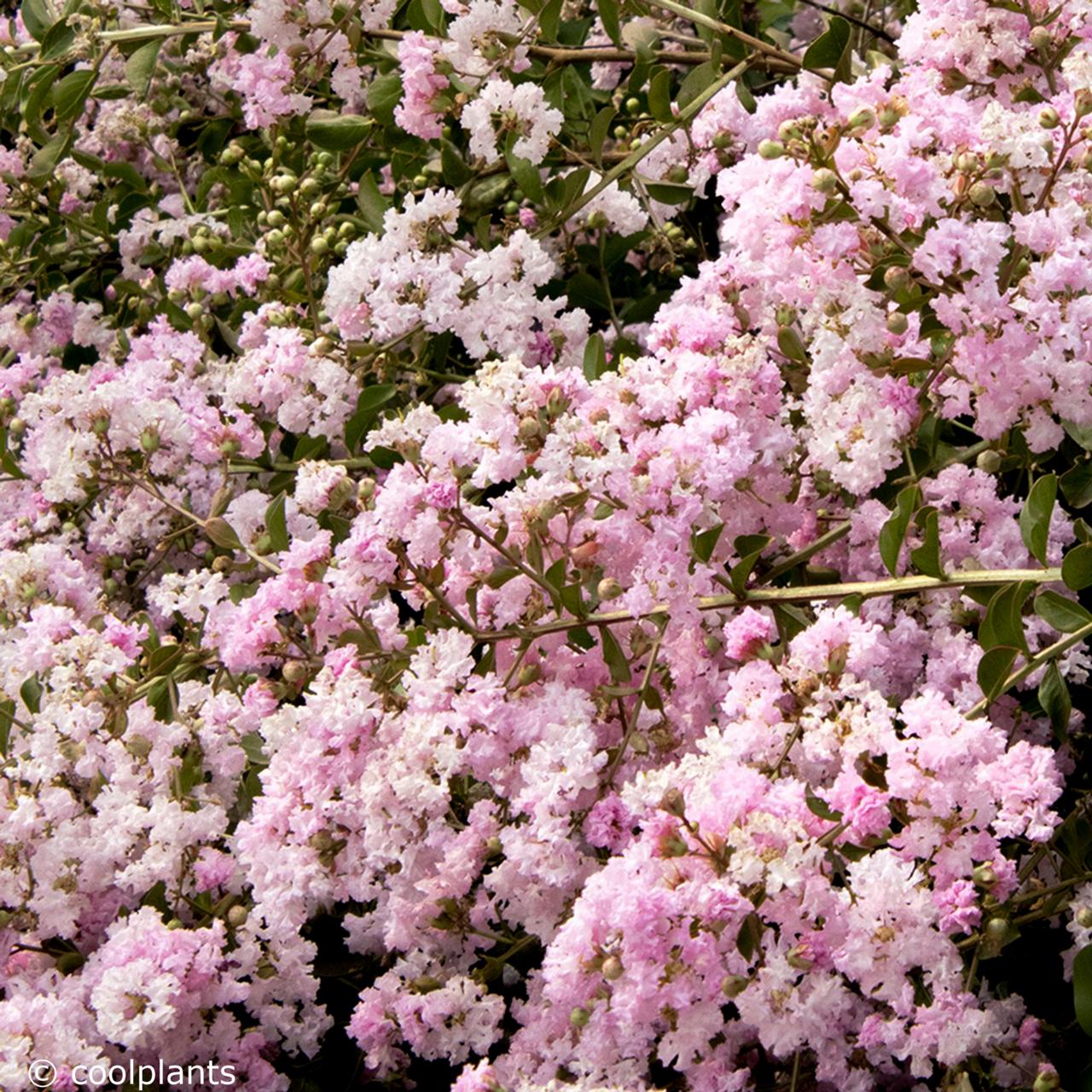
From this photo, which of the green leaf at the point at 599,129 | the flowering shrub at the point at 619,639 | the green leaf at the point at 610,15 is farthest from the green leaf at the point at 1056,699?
the green leaf at the point at 610,15

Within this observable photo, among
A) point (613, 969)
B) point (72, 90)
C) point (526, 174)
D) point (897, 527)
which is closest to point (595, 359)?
point (526, 174)

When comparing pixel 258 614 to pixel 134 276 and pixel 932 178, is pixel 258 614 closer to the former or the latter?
pixel 932 178

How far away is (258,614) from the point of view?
1.54 metres

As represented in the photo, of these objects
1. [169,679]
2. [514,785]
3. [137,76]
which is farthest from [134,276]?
[514,785]

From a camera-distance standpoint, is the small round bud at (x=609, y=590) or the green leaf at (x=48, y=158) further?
the green leaf at (x=48, y=158)

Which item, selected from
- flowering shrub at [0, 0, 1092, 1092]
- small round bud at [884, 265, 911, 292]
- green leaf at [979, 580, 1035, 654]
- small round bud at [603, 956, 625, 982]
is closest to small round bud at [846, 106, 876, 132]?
flowering shrub at [0, 0, 1092, 1092]


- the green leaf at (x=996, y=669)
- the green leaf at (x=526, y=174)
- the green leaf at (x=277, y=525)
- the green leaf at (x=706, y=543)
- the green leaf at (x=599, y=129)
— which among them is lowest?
the green leaf at (x=277, y=525)

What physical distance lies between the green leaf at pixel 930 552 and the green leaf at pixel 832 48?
1.98ft

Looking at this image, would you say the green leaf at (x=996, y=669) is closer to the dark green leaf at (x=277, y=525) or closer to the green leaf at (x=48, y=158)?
the dark green leaf at (x=277, y=525)

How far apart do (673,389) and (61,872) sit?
0.82 m

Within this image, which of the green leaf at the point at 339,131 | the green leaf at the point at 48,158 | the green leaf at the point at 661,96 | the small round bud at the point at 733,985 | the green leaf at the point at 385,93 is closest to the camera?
the small round bud at the point at 733,985

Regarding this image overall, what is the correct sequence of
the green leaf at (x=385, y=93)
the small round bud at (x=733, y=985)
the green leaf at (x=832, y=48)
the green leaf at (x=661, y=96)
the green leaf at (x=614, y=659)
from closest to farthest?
1. the small round bud at (x=733, y=985)
2. the green leaf at (x=614, y=659)
3. the green leaf at (x=832, y=48)
4. the green leaf at (x=661, y=96)
5. the green leaf at (x=385, y=93)

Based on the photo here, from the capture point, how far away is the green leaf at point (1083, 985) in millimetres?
1229

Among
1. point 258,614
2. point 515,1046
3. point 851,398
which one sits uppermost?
point 851,398
